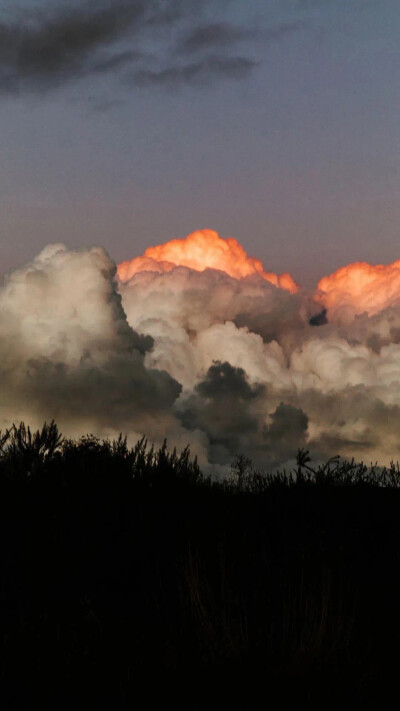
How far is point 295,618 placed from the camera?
11.1 metres

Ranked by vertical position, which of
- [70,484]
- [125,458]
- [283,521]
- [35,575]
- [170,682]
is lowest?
[170,682]

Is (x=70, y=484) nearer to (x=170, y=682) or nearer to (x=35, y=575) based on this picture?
(x=35, y=575)

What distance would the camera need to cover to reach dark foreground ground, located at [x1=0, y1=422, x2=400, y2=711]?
32.9 feet

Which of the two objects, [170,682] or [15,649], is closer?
[170,682]

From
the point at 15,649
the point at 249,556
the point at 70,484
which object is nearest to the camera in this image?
the point at 15,649

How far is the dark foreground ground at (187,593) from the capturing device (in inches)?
394

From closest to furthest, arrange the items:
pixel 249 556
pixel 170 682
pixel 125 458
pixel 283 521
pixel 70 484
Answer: pixel 170 682 → pixel 249 556 → pixel 283 521 → pixel 70 484 → pixel 125 458

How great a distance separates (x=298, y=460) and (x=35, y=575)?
8502mm

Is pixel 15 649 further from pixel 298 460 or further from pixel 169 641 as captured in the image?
pixel 298 460

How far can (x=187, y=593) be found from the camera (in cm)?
1201

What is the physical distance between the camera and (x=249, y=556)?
42.7 ft

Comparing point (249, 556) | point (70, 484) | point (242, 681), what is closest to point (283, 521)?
point (249, 556)

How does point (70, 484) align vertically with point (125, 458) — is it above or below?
below

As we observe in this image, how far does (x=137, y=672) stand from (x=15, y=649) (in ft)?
5.34
